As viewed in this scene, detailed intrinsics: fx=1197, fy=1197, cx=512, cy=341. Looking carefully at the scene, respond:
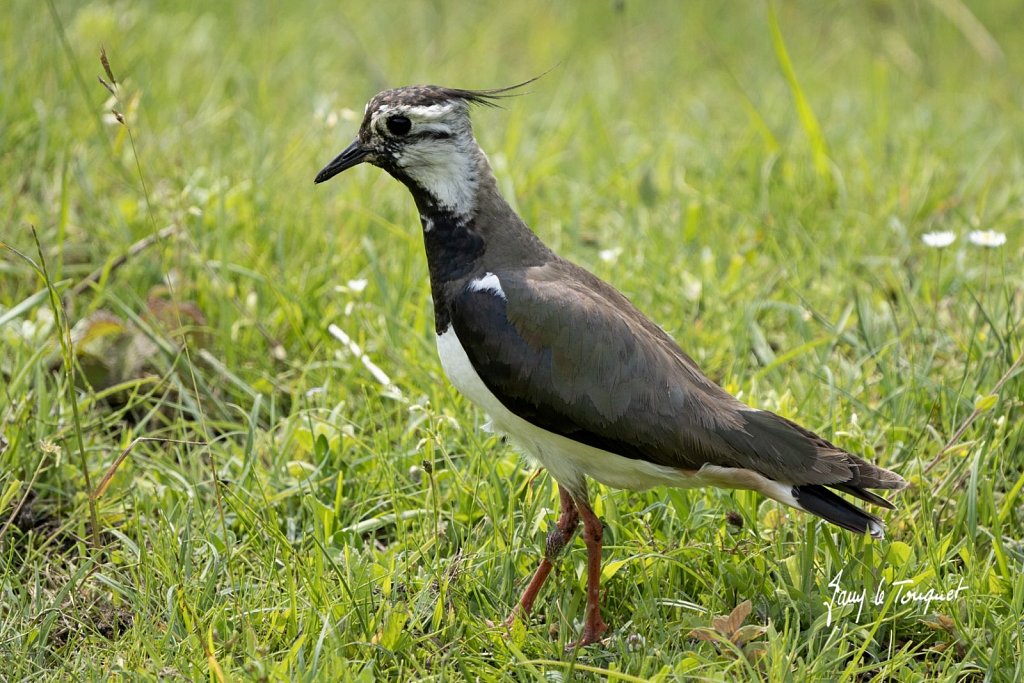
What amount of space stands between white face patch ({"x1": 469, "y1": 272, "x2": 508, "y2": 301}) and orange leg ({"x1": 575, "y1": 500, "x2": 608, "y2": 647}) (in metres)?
0.71

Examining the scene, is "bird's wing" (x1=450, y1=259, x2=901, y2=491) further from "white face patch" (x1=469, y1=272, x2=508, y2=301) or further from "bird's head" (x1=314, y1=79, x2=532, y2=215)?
"bird's head" (x1=314, y1=79, x2=532, y2=215)

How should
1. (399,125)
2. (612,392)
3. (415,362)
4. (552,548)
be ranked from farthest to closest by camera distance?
(415,362) < (399,125) < (552,548) < (612,392)

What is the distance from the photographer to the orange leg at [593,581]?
137 inches

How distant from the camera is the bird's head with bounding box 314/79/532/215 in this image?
3.72 meters

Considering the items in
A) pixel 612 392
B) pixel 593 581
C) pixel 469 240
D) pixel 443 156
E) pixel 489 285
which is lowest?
pixel 593 581

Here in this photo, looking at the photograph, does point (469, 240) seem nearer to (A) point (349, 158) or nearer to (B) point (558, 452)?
(A) point (349, 158)

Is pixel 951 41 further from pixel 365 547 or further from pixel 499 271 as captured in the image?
pixel 365 547

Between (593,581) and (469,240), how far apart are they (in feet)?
3.66

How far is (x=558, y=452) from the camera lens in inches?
141

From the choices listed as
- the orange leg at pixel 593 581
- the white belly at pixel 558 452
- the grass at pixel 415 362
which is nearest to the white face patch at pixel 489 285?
the white belly at pixel 558 452

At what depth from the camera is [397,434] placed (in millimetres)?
4238

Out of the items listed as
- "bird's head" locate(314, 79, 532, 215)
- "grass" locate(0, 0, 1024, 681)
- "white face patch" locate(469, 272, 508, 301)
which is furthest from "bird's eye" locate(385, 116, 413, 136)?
"grass" locate(0, 0, 1024, 681)

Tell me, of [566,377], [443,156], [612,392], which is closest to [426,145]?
[443,156]

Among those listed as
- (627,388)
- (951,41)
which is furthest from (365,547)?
(951,41)
